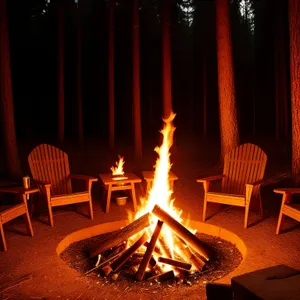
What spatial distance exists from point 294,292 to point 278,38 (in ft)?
50.2

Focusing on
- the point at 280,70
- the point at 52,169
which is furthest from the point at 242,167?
the point at 280,70

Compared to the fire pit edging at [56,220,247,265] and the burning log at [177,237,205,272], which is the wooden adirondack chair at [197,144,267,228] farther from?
the burning log at [177,237,205,272]

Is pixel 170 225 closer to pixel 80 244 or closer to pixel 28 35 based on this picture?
pixel 80 244

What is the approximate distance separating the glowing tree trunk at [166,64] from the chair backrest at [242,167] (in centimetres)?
582

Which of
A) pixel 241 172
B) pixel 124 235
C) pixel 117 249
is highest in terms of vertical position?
pixel 241 172

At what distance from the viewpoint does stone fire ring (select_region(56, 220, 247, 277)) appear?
4.18 m

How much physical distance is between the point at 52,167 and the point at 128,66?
49.9 ft

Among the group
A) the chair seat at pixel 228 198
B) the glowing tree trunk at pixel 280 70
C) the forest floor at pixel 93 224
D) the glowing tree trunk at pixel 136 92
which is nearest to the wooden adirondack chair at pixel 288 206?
the forest floor at pixel 93 224

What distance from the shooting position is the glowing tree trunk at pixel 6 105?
7098 millimetres

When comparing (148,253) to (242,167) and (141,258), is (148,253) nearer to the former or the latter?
(141,258)

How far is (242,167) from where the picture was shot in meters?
5.20

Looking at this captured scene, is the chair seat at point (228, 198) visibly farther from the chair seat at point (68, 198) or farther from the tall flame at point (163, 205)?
the chair seat at point (68, 198)

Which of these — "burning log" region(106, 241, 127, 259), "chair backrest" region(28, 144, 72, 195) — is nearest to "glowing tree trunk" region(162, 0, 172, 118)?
"chair backrest" region(28, 144, 72, 195)

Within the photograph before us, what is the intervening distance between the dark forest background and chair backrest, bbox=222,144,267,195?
317 inches
